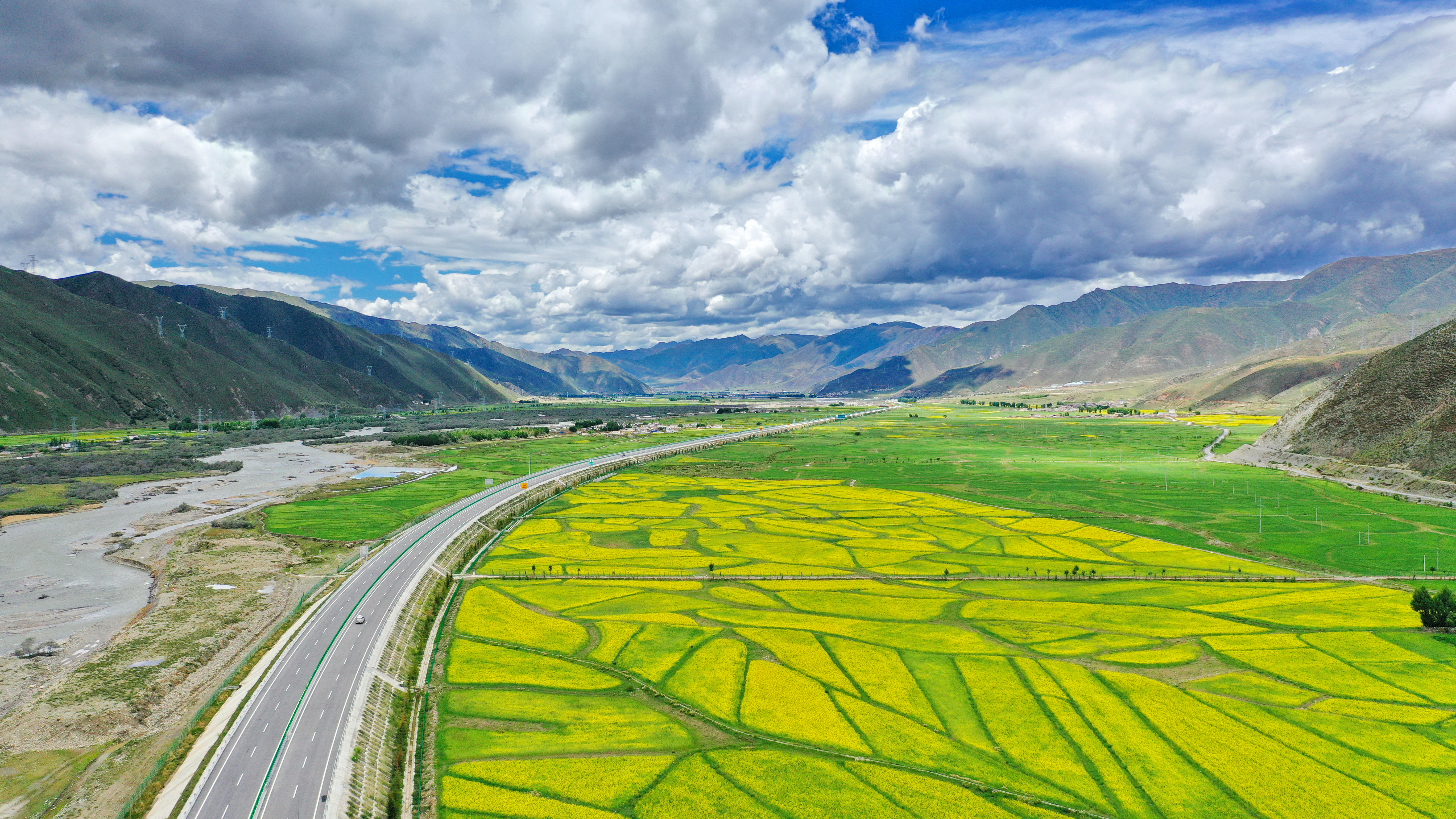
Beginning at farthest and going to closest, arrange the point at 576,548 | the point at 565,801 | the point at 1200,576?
the point at 576,548
the point at 1200,576
the point at 565,801

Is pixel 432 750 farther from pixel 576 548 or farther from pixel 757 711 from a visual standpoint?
pixel 576 548

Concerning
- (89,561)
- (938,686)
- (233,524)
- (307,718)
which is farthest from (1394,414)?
(89,561)

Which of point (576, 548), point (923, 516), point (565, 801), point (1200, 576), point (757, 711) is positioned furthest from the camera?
point (923, 516)

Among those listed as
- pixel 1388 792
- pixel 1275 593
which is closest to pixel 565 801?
pixel 1388 792

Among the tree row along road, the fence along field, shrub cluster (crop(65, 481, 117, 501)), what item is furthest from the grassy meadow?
shrub cluster (crop(65, 481, 117, 501))

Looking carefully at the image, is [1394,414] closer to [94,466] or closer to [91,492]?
[91,492]

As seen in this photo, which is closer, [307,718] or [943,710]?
[307,718]
